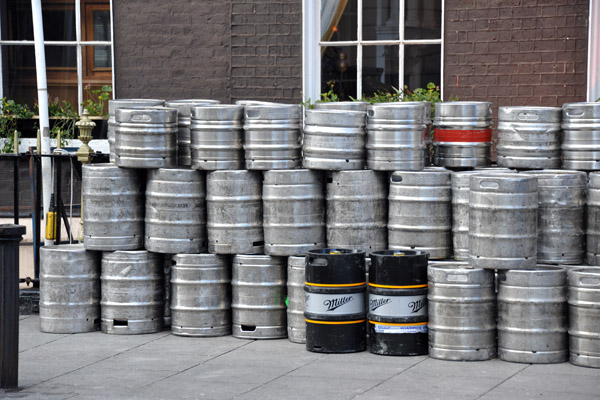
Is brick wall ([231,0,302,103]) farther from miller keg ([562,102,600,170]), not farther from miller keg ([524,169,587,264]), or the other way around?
miller keg ([524,169,587,264])

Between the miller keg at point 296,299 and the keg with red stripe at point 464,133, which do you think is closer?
the miller keg at point 296,299

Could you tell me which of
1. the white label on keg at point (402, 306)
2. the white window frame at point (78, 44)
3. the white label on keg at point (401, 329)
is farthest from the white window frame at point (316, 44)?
the white label on keg at point (401, 329)

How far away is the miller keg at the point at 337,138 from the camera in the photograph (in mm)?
8031

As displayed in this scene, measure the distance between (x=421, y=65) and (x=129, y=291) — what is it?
14.9 feet

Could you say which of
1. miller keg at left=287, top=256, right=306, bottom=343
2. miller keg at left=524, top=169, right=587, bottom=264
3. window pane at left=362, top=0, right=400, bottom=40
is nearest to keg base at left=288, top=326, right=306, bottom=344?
miller keg at left=287, top=256, right=306, bottom=343

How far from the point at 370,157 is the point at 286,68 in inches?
139

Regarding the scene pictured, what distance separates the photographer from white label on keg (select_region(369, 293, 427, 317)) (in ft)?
24.9

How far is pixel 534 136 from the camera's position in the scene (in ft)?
26.5

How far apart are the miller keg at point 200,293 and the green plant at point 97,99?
3.84 m

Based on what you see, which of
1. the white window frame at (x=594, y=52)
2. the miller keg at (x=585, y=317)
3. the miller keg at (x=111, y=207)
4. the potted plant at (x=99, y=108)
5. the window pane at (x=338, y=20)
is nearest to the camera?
the miller keg at (x=585, y=317)

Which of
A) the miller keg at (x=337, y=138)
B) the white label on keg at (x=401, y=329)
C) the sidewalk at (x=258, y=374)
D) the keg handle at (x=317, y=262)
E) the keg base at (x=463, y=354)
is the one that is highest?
the miller keg at (x=337, y=138)

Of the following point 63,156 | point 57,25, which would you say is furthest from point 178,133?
point 57,25

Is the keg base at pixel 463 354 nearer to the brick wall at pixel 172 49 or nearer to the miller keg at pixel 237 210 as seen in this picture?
the miller keg at pixel 237 210

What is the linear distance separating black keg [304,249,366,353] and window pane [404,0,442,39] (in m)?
4.19
